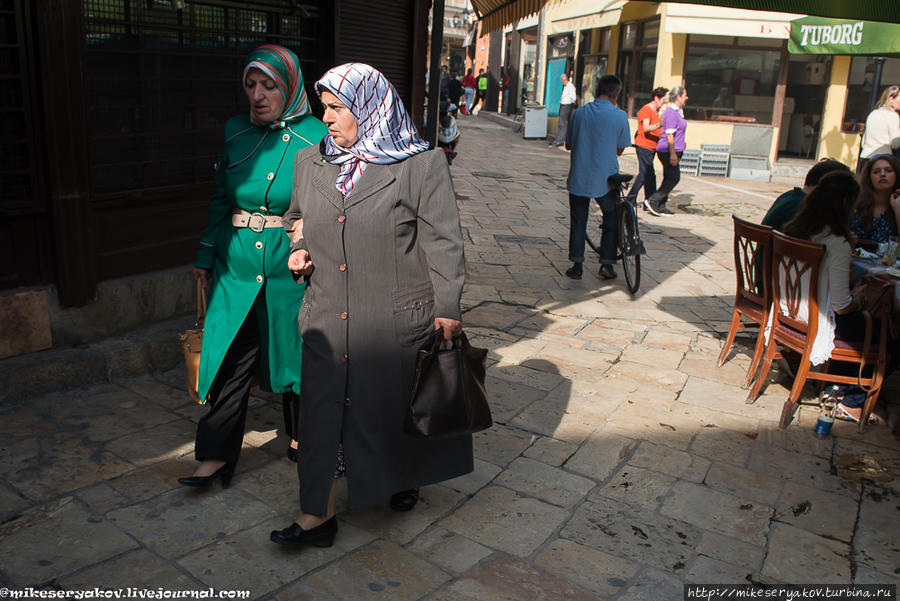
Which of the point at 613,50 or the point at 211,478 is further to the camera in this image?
the point at 613,50

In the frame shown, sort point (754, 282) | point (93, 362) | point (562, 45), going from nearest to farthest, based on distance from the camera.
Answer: point (93, 362)
point (754, 282)
point (562, 45)

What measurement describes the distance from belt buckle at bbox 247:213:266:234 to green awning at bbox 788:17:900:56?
9042 millimetres

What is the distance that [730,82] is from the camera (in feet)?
54.6

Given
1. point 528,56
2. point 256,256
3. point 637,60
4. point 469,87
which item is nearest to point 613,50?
point 637,60

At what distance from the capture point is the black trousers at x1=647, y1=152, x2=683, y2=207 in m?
10.9

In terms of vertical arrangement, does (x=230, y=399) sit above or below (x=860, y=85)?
below

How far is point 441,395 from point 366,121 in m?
1.00

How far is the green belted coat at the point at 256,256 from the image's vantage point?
10.6ft

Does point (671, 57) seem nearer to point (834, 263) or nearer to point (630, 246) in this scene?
point (630, 246)

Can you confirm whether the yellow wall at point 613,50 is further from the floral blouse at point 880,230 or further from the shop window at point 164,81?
the shop window at point 164,81

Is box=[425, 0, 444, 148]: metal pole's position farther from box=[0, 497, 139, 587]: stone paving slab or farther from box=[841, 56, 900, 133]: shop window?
box=[841, 56, 900, 133]: shop window

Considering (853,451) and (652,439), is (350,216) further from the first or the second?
(853,451)

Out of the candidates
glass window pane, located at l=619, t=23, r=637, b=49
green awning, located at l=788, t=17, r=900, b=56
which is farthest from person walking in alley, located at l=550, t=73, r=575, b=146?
green awning, located at l=788, t=17, r=900, b=56

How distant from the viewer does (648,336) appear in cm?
600
